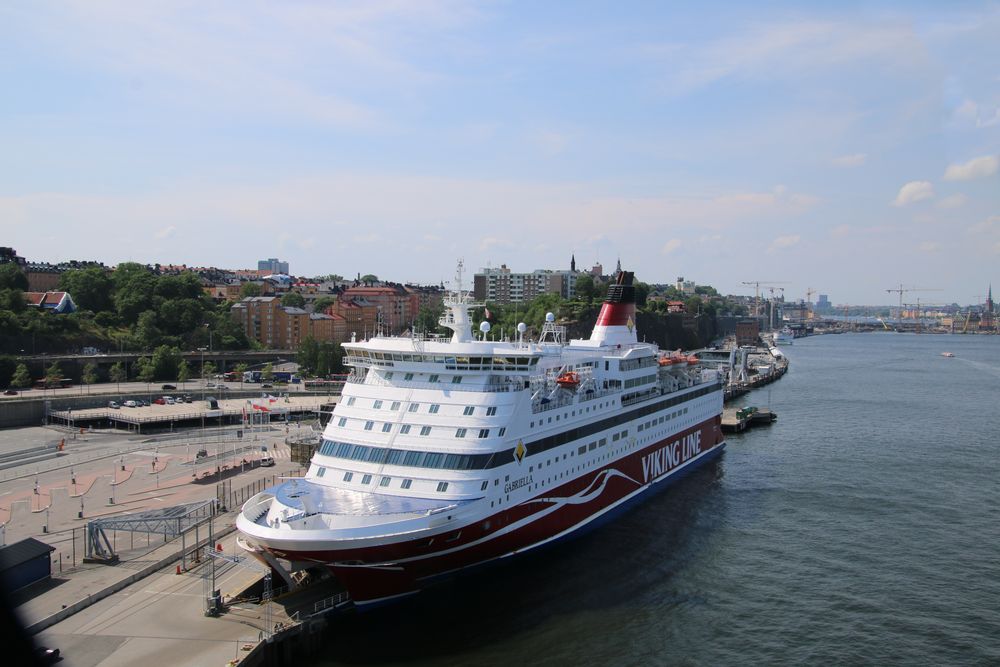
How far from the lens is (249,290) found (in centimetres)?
10738

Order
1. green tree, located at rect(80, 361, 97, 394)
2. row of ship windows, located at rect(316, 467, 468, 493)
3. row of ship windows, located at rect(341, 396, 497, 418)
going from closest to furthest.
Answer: row of ship windows, located at rect(316, 467, 468, 493) < row of ship windows, located at rect(341, 396, 497, 418) < green tree, located at rect(80, 361, 97, 394)

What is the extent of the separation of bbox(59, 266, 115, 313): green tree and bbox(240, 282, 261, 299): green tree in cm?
2550

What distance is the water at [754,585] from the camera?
61.5 feet

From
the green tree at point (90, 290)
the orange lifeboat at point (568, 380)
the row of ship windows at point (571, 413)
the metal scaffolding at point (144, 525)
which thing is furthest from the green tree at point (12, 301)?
the row of ship windows at point (571, 413)

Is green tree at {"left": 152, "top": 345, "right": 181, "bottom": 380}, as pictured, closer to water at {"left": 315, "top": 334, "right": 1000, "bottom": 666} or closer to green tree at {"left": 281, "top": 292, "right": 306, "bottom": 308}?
green tree at {"left": 281, "top": 292, "right": 306, "bottom": 308}

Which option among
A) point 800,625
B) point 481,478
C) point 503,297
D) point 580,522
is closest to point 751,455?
point 580,522

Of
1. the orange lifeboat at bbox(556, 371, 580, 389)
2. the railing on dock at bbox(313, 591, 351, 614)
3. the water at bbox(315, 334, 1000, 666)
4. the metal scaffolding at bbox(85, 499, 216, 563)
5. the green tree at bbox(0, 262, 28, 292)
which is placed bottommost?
the water at bbox(315, 334, 1000, 666)

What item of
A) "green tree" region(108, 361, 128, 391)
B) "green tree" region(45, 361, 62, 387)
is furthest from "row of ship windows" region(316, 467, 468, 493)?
"green tree" region(108, 361, 128, 391)

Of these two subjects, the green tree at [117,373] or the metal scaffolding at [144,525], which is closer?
the metal scaffolding at [144,525]

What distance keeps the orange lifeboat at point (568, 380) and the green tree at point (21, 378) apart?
165 ft

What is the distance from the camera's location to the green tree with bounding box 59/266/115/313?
7944 centimetres

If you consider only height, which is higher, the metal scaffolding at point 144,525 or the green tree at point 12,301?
the green tree at point 12,301

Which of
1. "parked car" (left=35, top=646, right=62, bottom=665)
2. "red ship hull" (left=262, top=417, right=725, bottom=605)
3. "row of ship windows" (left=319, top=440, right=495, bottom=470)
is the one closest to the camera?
"parked car" (left=35, top=646, right=62, bottom=665)

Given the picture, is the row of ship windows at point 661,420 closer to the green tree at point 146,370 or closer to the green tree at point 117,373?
the green tree at point 146,370
